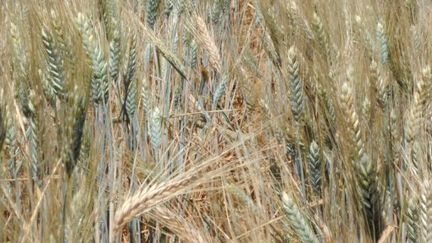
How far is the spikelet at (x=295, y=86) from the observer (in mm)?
1515

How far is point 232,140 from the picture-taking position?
73.6 inches

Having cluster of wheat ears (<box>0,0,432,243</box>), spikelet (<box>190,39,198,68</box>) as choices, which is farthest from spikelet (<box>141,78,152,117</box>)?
spikelet (<box>190,39,198,68</box>)

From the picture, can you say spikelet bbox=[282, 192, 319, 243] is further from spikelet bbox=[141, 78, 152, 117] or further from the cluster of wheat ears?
spikelet bbox=[141, 78, 152, 117]

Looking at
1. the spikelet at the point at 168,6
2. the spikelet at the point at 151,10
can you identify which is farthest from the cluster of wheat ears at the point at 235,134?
the spikelet at the point at 168,6

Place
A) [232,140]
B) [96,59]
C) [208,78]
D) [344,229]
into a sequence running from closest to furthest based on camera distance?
[344,229]
[96,59]
[232,140]
[208,78]

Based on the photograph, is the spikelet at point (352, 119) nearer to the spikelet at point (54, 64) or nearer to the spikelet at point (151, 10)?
the spikelet at point (54, 64)

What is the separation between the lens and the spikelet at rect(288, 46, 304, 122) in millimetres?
1515

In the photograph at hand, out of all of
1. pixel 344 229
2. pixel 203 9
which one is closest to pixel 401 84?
pixel 344 229

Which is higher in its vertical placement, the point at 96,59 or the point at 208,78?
the point at 96,59

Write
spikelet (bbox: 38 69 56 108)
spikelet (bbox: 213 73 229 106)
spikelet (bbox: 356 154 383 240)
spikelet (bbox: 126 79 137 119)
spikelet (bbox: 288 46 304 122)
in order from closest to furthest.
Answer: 1. spikelet (bbox: 356 154 383 240)
2. spikelet (bbox: 38 69 56 108)
3. spikelet (bbox: 288 46 304 122)
4. spikelet (bbox: 126 79 137 119)
5. spikelet (bbox: 213 73 229 106)

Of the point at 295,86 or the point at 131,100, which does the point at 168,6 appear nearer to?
the point at 131,100

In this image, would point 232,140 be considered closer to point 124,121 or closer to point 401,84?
point 124,121

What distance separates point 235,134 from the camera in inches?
72.9

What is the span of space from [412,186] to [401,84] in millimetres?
320
